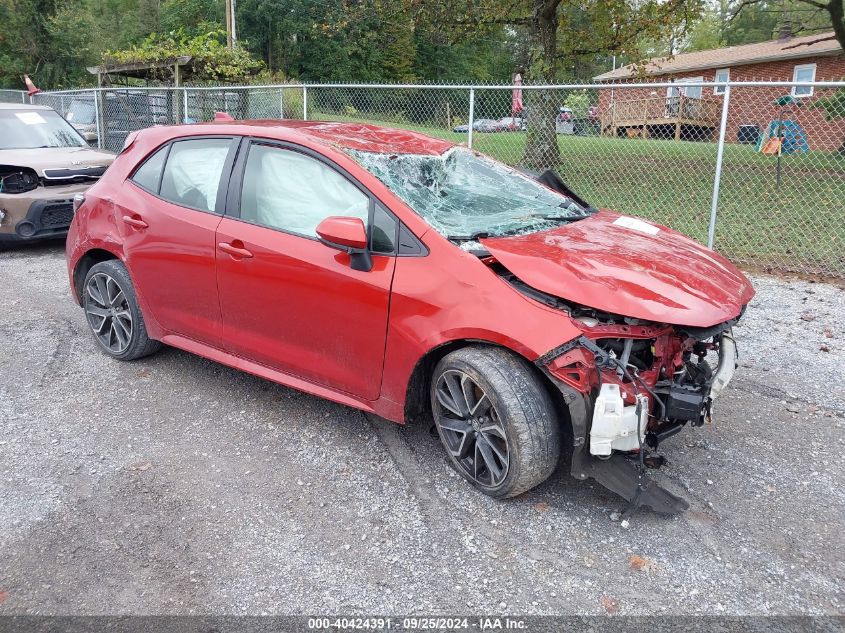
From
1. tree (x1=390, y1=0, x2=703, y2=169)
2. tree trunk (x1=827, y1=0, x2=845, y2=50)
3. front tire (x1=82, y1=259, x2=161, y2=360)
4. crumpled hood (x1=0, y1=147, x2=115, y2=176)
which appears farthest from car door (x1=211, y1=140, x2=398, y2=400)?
tree trunk (x1=827, y1=0, x2=845, y2=50)

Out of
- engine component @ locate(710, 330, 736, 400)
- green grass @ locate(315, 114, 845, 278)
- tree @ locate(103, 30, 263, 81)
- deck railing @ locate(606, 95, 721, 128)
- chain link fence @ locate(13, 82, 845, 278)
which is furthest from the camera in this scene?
tree @ locate(103, 30, 263, 81)

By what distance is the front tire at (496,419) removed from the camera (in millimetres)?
2967

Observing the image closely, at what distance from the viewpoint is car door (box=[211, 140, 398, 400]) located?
3375mm

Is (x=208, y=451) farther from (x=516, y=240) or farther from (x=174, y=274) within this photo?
(x=516, y=240)

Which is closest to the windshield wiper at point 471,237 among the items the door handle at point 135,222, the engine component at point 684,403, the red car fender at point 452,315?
the red car fender at point 452,315

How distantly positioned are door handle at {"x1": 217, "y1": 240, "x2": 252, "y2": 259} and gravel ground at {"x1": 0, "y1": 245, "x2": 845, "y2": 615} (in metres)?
1.00

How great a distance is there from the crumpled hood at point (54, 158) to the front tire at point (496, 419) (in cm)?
690

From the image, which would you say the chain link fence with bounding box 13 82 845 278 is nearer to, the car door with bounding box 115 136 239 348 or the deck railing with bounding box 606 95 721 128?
the deck railing with bounding box 606 95 721 128

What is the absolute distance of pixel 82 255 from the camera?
16.1 feet

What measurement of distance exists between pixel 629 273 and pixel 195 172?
271cm

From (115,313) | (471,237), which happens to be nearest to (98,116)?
(115,313)

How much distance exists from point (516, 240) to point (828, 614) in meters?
2.00

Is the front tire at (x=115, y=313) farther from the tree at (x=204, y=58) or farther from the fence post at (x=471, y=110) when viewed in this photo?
the tree at (x=204, y=58)

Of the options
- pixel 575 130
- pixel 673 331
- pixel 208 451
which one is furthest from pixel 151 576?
pixel 575 130
